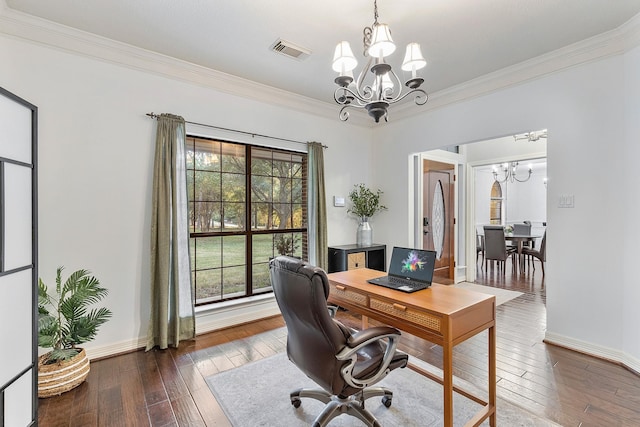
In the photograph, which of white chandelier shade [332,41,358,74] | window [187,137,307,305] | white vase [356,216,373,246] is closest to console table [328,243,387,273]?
white vase [356,216,373,246]

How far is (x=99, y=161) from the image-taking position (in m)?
2.66

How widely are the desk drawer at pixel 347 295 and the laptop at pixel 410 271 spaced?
15 cm

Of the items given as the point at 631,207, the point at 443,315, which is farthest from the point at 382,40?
the point at 631,207

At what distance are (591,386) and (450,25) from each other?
9.58 feet

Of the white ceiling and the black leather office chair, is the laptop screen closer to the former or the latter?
the black leather office chair

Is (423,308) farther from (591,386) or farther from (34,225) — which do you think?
(34,225)

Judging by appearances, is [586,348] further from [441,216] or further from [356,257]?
[441,216]

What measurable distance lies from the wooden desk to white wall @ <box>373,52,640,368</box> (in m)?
1.59

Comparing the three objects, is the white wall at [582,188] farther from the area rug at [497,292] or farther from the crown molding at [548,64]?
the area rug at [497,292]

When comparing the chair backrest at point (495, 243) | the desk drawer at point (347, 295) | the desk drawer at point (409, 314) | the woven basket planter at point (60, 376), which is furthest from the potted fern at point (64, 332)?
the chair backrest at point (495, 243)

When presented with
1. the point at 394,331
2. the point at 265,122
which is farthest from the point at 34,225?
the point at 265,122

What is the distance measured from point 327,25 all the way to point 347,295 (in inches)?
82.6

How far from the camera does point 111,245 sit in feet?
8.93

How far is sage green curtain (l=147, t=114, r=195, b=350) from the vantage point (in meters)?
2.81
